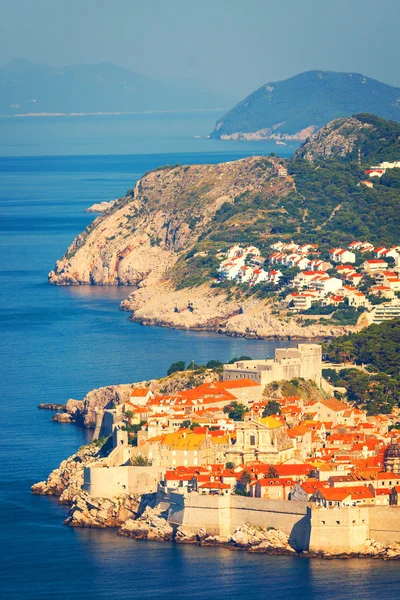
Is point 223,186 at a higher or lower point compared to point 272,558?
higher

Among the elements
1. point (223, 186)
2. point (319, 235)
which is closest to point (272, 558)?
point (319, 235)

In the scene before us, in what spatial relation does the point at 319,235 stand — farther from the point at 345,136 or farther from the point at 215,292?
the point at 345,136

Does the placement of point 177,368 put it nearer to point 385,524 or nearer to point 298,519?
point 298,519

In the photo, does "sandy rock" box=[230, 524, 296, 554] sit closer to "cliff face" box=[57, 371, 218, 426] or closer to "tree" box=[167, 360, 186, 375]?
"cliff face" box=[57, 371, 218, 426]

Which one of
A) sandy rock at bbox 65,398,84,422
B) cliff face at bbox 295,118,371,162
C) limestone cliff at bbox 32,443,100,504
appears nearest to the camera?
limestone cliff at bbox 32,443,100,504

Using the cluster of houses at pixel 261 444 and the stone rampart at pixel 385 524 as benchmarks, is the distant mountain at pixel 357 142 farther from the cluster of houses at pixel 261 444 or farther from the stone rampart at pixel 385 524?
the stone rampart at pixel 385 524

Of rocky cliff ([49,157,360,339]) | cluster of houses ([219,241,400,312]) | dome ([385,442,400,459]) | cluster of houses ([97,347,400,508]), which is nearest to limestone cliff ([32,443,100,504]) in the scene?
cluster of houses ([97,347,400,508])
